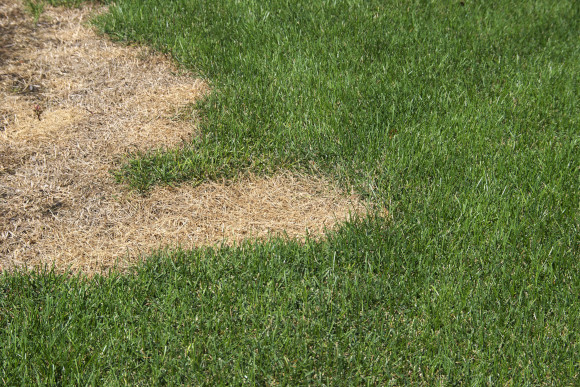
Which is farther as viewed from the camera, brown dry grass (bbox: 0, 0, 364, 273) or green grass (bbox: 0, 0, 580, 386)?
brown dry grass (bbox: 0, 0, 364, 273)

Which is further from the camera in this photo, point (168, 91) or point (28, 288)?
point (168, 91)

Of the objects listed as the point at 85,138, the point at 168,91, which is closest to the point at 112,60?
the point at 168,91

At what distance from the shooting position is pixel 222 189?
3689 millimetres

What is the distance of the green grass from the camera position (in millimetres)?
2621

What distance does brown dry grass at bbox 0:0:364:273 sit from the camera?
10.9ft

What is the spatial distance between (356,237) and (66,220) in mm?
1595

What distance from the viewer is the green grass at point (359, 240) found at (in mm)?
2621

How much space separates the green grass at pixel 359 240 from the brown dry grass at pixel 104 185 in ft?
0.54

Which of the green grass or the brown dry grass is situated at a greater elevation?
the green grass

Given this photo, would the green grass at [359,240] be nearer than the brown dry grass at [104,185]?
Yes

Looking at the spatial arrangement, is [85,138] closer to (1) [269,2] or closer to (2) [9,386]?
(2) [9,386]

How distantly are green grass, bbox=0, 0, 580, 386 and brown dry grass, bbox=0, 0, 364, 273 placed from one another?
0.54 ft

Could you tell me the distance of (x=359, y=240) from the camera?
10.6 ft

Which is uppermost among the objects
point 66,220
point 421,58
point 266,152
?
point 421,58
